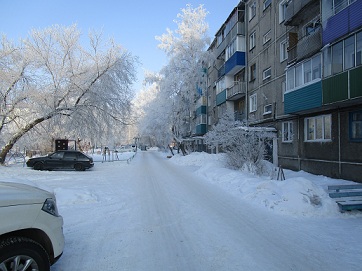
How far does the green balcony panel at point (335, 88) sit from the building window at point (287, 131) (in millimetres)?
5015

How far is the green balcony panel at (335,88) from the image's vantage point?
1048 cm

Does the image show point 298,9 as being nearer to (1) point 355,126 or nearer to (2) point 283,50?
(2) point 283,50

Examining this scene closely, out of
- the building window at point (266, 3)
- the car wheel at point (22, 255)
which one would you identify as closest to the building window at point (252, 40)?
the building window at point (266, 3)

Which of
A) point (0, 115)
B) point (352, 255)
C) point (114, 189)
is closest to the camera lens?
point (352, 255)

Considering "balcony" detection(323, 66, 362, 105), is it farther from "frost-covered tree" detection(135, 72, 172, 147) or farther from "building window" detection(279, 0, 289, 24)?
"frost-covered tree" detection(135, 72, 172, 147)

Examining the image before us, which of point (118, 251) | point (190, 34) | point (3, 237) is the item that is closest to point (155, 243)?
point (118, 251)

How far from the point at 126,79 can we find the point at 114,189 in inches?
513

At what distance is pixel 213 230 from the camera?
5.28 metres

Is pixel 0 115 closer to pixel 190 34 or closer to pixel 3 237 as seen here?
pixel 3 237

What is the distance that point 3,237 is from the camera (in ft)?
9.25

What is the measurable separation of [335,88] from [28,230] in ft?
38.4

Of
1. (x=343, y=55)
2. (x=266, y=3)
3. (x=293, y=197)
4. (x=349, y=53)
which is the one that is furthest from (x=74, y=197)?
(x=266, y=3)

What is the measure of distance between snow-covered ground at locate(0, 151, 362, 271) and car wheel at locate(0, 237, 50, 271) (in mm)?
786

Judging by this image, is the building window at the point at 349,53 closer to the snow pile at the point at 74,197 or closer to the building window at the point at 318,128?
the building window at the point at 318,128
